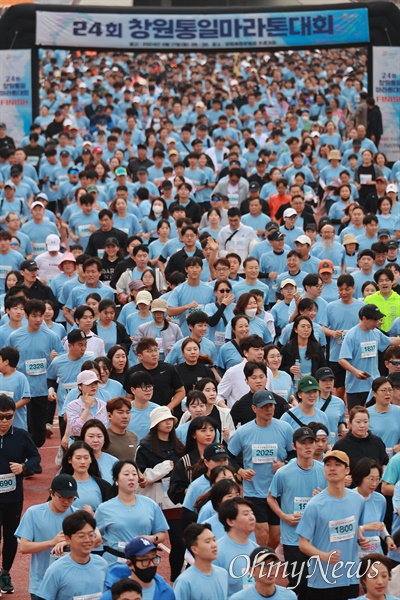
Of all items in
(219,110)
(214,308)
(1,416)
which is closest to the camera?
(1,416)

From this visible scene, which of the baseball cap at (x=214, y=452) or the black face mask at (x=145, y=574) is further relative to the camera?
the baseball cap at (x=214, y=452)

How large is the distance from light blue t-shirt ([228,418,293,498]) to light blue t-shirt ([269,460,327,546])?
59 centimetres

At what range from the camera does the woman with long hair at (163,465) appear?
34.7 feet

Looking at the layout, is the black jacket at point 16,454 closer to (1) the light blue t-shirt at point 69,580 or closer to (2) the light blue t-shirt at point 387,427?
(1) the light blue t-shirt at point 69,580

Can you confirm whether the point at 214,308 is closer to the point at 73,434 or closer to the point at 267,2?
the point at 73,434

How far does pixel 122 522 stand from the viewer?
30.8ft

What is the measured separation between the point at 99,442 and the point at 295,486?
148cm

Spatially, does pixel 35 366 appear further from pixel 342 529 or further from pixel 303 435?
pixel 342 529

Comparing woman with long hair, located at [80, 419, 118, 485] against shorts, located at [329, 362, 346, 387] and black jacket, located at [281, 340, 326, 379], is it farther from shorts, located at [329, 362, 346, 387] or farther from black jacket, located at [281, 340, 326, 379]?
shorts, located at [329, 362, 346, 387]

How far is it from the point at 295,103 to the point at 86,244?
18213 millimetres

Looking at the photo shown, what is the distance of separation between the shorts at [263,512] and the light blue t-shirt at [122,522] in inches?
64.8

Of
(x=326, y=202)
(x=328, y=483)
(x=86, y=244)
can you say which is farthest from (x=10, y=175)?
(x=328, y=483)

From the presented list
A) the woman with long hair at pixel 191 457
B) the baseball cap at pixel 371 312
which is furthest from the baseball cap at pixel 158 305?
the woman with long hair at pixel 191 457

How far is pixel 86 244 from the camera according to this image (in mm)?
20125
